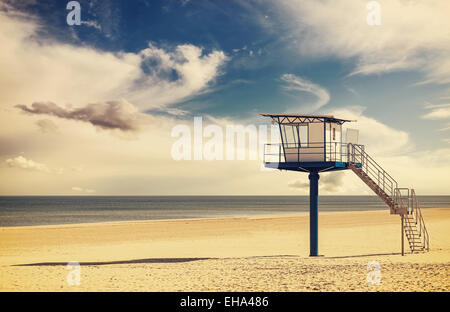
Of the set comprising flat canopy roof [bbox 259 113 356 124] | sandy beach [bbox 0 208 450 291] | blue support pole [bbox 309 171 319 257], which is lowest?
sandy beach [bbox 0 208 450 291]

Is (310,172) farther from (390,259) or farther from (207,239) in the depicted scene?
(207,239)

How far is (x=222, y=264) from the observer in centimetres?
1942

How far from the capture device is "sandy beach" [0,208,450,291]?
14.9 m

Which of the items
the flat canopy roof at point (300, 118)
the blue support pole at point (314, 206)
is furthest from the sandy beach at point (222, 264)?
the flat canopy roof at point (300, 118)

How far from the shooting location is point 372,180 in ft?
72.4

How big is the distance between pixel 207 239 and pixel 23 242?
13557 mm

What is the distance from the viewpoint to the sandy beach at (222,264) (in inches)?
586

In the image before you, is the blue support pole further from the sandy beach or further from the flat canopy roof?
the flat canopy roof

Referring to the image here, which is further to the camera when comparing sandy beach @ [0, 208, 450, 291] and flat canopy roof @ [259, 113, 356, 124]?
flat canopy roof @ [259, 113, 356, 124]

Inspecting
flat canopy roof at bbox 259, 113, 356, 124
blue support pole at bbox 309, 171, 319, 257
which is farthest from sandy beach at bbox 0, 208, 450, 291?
flat canopy roof at bbox 259, 113, 356, 124

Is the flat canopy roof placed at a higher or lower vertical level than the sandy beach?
higher

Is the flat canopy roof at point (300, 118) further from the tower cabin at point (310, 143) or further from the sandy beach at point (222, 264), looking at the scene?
the sandy beach at point (222, 264)
